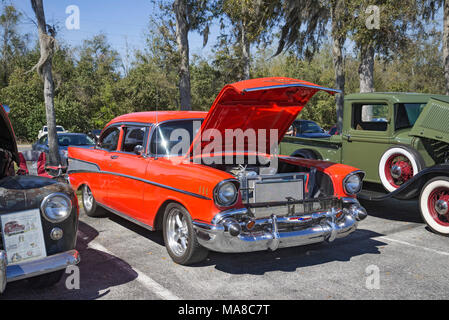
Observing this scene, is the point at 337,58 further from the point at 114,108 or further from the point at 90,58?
the point at 90,58

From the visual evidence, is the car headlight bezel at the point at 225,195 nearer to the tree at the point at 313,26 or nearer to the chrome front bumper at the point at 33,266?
the chrome front bumper at the point at 33,266

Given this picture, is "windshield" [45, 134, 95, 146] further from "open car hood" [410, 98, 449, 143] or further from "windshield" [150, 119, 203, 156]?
"open car hood" [410, 98, 449, 143]

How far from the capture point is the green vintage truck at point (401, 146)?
18.7ft

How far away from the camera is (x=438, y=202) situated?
18.3 ft

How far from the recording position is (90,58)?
42812mm

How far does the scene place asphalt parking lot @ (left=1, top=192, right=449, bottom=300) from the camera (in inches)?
143

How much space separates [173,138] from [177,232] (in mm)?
1208

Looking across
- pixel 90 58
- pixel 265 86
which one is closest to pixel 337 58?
pixel 265 86

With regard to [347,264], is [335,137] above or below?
above

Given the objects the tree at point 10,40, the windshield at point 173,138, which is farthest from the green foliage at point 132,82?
the windshield at point 173,138

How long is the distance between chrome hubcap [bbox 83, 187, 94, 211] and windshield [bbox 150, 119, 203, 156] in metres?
2.06

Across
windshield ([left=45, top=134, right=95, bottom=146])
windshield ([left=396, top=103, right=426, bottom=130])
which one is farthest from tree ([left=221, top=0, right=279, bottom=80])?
windshield ([left=396, top=103, right=426, bottom=130])
